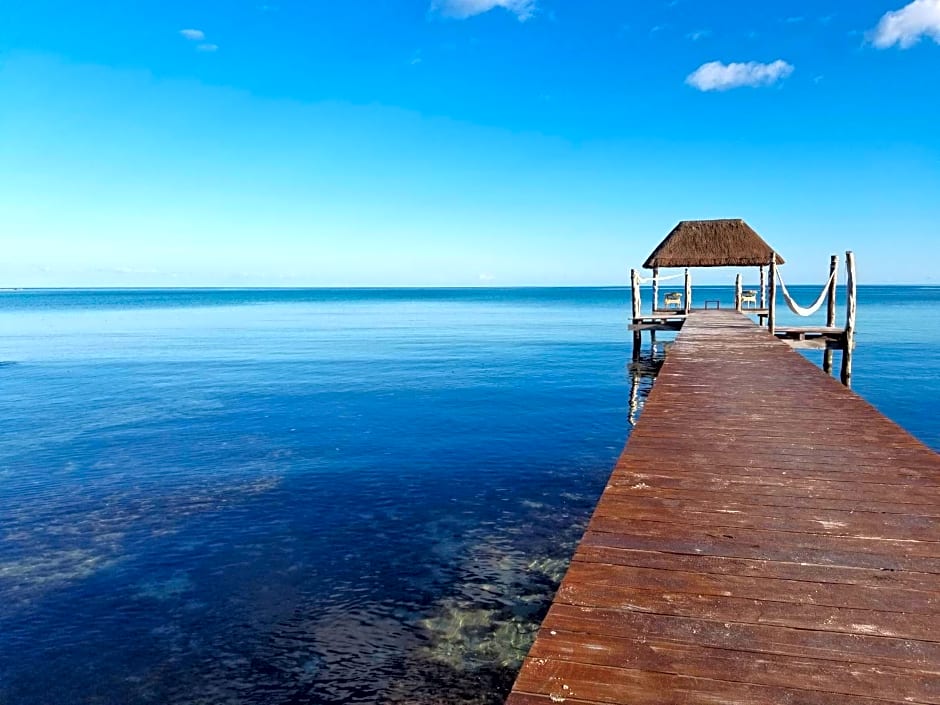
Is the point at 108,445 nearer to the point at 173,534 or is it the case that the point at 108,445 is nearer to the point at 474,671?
the point at 173,534

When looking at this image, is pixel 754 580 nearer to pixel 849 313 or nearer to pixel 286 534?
pixel 286 534

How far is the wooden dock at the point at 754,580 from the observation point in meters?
2.58

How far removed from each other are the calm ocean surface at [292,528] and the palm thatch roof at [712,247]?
24.5 ft

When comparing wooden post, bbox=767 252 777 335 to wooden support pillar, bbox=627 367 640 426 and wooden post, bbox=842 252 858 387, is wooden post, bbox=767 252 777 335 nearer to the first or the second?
wooden post, bbox=842 252 858 387

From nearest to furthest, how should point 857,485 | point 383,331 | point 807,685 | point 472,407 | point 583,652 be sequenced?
point 807,685 → point 583,652 → point 857,485 → point 472,407 → point 383,331

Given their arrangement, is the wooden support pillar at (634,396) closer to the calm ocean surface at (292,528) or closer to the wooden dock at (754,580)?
the calm ocean surface at (292,528)

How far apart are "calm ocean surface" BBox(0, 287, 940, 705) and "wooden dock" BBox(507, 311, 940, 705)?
2608 mm

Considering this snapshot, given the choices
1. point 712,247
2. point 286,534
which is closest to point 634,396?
point 712,247

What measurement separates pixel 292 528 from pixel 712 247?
23470mm

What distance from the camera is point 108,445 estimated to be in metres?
13.8

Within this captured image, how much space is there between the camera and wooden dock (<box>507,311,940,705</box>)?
2576 millimetres

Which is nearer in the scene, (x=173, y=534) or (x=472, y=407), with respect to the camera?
(x=173, y=534)

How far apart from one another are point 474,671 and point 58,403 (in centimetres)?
1834

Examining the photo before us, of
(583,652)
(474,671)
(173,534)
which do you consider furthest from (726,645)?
(173,534)
